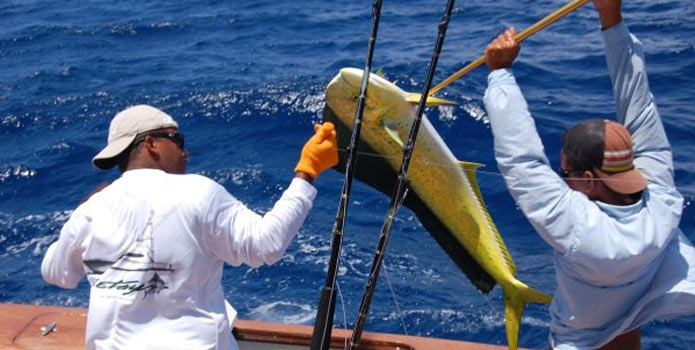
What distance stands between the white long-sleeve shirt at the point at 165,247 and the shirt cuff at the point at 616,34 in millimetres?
1045

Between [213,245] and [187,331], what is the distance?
25 cm

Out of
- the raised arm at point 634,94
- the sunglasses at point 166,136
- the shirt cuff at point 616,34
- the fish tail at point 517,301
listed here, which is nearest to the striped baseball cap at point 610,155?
the raised arm at point 634,94

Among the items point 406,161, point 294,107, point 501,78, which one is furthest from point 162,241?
point 294,107

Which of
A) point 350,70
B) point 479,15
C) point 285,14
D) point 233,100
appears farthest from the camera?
point 285,14

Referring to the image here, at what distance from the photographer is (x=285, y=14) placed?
1244cm

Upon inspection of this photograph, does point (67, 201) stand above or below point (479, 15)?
below

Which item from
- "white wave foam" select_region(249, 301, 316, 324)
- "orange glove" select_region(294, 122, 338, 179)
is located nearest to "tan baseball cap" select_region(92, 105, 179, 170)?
"orange glove" select_region(294, 122, 338, 179)

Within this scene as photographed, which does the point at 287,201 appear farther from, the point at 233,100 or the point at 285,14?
the point at 285,14

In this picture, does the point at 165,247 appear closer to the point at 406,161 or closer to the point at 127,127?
the point at 127,127

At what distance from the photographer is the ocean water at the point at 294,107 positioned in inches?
223

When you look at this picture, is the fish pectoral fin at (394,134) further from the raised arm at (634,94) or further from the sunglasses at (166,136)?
the sunglasses at (166,136)

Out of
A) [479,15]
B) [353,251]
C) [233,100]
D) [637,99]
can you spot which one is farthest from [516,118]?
[479,15]

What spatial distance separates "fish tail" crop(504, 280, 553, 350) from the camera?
2943 millimetres

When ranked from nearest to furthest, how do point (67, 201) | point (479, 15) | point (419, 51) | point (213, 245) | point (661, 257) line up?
point (213, 245)
point (661, 257)
point (67, 201)
point (419, 51)
point (479, 15)
